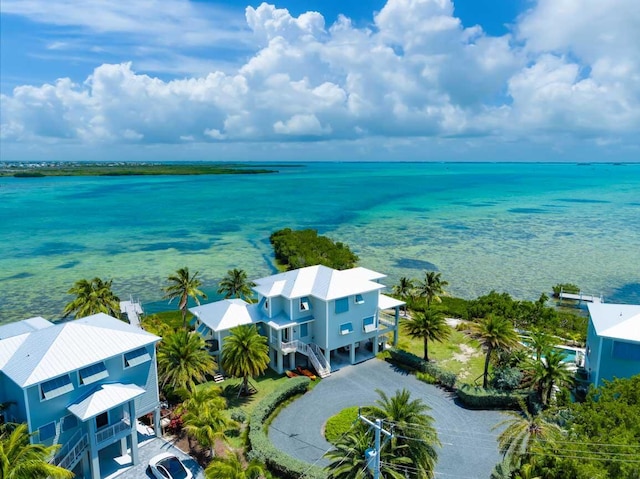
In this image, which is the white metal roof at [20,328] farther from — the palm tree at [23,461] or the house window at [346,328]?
the house window at [346,328]

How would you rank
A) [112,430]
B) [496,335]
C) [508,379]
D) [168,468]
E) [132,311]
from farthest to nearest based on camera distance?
1. [132,311]
2. [496,335]
3. [508,379]
4. [112,430]
5. [168,468]

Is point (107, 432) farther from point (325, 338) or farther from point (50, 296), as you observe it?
point (50, 296)

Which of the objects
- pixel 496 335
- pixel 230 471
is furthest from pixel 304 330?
pixel 230 471

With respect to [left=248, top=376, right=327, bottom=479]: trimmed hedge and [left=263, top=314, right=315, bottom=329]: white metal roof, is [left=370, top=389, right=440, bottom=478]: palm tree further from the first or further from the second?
[left=263, top=314, right=315, bottom=329]: white metal roof

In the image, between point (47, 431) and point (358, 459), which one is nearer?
point (358, 459)

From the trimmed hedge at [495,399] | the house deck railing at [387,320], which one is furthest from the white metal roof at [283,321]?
the trimmed hedge at [495,399]

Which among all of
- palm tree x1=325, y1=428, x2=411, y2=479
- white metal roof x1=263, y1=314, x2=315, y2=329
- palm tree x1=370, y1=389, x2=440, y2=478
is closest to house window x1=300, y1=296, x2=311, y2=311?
white metal roof x1=263, y1=314, x2=315, y2=329

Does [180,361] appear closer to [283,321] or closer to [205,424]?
[205,424]
